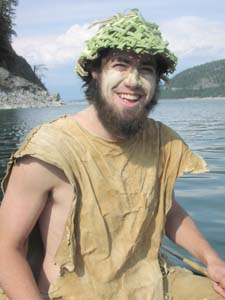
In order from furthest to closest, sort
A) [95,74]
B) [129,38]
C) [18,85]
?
[18,85]
[95,74]
[129,38]

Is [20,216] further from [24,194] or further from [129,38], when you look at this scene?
[129,38]

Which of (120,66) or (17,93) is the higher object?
(120,66)

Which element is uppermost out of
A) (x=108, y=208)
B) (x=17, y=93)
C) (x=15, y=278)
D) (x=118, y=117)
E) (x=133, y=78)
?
(x=133, y=78)

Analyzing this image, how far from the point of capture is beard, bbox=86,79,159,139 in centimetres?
332

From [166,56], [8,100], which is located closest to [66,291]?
[166,56]

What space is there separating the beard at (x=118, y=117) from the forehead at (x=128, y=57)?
0.70ft

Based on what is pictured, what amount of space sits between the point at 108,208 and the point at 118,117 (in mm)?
552

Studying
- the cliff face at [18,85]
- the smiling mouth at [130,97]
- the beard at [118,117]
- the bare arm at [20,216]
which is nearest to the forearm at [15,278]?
the bare arm at [20,216]

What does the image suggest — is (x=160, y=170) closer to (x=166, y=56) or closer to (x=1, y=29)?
(x=166, y=56)

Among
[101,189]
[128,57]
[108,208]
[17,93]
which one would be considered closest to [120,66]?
[128,57]

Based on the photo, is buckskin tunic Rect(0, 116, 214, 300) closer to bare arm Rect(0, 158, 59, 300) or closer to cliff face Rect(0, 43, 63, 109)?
bare arm Rect(0, 158, 59, 300)

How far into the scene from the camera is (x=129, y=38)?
10.4 feet

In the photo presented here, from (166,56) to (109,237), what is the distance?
1.14 meters

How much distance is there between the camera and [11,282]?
3.09 metres
